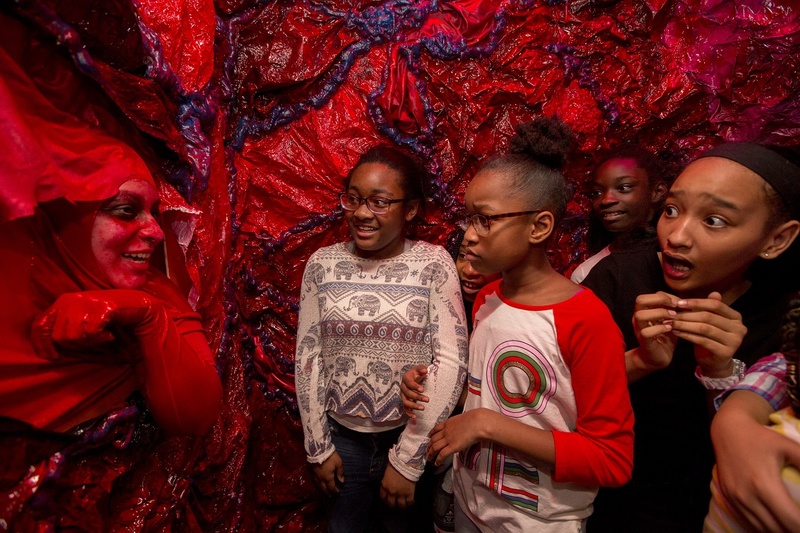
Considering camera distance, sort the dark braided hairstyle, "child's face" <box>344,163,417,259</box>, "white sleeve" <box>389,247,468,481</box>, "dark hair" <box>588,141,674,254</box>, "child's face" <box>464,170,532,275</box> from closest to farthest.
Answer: the dark braided hairstyle → "child's face" <box>464,170,532,275</box> → "white sleeve" <box>389,247,468,481</box> → "child's face" <box>344,163,417,259</box> → "dark hair" <box>588,141,674,254</box>

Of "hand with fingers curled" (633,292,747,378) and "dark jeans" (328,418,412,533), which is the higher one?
"hand with fingers curled" (633,292,747,378)

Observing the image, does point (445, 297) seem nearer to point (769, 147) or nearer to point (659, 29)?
point (769, 147)

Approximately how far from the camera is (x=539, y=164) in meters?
1.34

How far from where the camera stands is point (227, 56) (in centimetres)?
189

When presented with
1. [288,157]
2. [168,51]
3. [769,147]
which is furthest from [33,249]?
[769,147]

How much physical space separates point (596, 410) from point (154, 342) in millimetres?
1101

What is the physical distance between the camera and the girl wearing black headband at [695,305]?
44.2 inches

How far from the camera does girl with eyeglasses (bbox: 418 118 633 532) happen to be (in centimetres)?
113

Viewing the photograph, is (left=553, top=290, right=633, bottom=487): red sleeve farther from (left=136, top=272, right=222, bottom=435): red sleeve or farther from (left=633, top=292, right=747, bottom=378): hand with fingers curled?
(left=136, top=272, right=222, bottom=435): red sleeve

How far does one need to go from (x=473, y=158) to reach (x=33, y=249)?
1624 millimetres

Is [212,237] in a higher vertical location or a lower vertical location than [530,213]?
lower

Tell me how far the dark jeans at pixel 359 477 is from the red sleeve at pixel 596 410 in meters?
0.71

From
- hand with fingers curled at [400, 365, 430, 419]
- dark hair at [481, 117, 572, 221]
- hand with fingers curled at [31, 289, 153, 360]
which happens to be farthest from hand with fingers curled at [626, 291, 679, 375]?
hand with fingers curled at [31, 289, 153, 360]

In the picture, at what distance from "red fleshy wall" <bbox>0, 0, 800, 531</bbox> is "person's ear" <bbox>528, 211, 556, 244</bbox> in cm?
80
